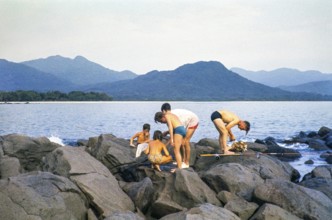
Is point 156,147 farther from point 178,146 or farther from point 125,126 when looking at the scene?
point 125,126

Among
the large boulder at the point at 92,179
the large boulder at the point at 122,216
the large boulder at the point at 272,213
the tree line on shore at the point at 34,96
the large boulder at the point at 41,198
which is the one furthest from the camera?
the tree line on shore at the point at 34,96

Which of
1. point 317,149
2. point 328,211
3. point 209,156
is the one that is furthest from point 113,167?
point 317,149

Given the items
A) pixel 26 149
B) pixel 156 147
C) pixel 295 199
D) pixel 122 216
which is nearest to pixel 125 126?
pixel 26 149

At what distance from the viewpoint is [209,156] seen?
55.0ft

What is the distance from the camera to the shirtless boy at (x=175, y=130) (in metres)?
13.5

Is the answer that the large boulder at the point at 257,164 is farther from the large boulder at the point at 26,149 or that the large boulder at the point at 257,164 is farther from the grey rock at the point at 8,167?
the large boulder at the point at 26,149

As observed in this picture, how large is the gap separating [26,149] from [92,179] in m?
7.74

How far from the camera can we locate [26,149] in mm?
18000

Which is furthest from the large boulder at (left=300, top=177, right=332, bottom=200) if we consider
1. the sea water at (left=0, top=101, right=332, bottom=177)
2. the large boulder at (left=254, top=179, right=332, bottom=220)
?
the sea water at (left=0, top=101, right=332, bottom=177)

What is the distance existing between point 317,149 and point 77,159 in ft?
91.5

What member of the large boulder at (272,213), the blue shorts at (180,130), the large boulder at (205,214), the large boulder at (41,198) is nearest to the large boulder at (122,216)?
the large boulder at (205,214)

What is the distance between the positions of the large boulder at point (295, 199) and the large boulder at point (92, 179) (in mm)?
3638

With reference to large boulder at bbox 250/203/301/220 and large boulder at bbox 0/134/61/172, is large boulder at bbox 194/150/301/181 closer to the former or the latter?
large boulder at bbox 250/203/301/220

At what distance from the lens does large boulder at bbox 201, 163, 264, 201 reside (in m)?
12.3
